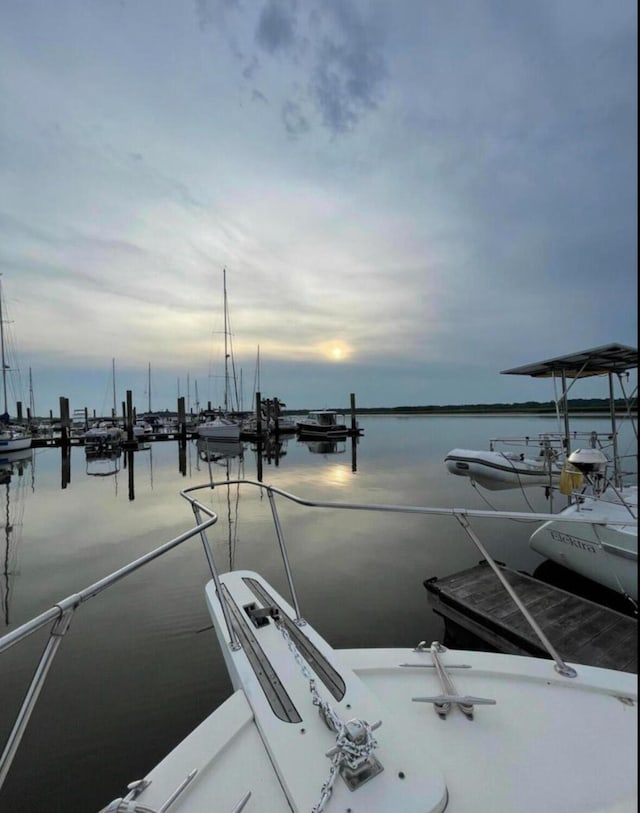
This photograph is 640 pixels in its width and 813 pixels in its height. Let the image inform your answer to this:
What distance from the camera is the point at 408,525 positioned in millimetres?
8336

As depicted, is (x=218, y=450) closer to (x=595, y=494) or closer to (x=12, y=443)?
(x=12, y=443)

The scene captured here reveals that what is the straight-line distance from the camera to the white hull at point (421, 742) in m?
1.21

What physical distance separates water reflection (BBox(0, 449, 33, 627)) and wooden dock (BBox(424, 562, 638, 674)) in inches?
220

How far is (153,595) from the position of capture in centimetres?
529

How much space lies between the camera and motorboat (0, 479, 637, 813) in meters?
1.19

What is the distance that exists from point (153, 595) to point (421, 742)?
4.98 meters

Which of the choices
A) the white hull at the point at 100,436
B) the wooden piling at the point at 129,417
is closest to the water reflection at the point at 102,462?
the white hull at the point at 100,436

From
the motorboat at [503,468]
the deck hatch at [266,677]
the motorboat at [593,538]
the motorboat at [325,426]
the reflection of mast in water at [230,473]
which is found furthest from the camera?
the motorboat at [325,426]

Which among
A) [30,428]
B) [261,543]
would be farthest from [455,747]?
[30,428]

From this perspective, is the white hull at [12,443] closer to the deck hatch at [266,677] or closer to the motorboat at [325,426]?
the motorboat at [325,426]

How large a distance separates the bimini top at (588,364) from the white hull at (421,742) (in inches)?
203

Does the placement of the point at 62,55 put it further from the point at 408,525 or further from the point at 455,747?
the point at 408,525

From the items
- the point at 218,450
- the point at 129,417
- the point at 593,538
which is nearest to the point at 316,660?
the point at 593,538

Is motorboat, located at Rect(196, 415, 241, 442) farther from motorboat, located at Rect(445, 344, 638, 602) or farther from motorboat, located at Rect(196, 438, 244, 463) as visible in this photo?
motorboat, located at Rect(445, 344, 638, 602)
